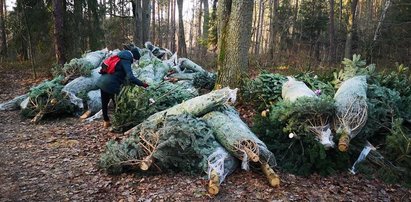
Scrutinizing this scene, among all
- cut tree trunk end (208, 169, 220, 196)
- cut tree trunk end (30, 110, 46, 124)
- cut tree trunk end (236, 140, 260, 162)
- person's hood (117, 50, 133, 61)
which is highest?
person's hood (117, 50, 133, 61)

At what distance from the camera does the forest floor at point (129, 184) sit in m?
4.79

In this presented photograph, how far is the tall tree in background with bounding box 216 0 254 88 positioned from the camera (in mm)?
8266

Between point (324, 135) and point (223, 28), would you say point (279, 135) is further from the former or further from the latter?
point (223, 28)

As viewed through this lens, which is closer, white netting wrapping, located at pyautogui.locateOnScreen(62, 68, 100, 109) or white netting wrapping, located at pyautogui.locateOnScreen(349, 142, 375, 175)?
white netting wrapping, located at pyautogui.locateOnScreen(349, 142, 375, 175)

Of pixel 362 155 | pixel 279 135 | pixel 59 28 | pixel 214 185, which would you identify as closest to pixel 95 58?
pixel 59 28

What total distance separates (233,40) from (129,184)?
4.72 meters

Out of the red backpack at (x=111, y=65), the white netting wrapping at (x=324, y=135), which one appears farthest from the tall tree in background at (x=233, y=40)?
the white netting wrapping at (x=324, y=135)

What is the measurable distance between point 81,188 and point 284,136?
350cm

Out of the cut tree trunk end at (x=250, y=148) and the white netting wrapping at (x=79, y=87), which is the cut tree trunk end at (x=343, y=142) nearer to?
the cut tree trunk end at (x=250, y=148)

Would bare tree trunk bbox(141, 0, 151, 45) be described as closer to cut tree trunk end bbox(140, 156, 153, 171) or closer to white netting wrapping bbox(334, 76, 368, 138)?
white netting wrapping bbox(334, 76, 368, 138)

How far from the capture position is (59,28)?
12734 millimetres

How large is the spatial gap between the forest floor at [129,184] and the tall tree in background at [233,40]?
11.8ft

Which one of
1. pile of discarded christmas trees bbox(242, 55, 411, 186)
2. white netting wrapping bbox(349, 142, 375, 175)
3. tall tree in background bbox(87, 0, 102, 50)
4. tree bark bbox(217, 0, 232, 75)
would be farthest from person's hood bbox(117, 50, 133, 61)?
tall tree in background bbox(87, 0, 102, 50)

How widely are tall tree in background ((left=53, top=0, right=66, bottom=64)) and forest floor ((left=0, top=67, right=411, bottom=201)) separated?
287 inches
